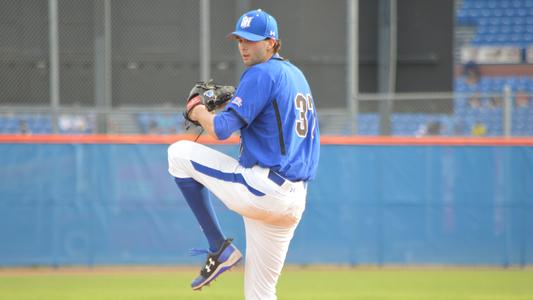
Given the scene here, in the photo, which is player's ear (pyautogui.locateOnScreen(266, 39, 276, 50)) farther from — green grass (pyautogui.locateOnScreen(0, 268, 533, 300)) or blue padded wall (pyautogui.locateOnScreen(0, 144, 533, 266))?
blue padded wall (pyautogui.locateOnScreen(0, 144, 533, 266))

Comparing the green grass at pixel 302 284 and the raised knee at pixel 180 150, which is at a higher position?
the raised knee at pixel 180 150

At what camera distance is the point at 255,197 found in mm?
4379

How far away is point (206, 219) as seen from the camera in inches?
181

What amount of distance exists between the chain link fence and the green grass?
2467 millimetres

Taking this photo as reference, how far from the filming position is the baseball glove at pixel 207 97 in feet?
14.4

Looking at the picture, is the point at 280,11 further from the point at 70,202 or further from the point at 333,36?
the point at 70,202

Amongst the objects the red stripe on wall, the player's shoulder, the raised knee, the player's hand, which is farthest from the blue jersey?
the red stripe on wall

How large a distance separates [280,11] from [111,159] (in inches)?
178

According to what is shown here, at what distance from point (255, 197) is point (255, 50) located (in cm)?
83

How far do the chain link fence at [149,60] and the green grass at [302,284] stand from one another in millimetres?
2467

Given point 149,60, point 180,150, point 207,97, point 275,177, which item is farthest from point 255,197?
point 149,60

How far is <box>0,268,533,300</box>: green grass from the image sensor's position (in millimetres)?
7062

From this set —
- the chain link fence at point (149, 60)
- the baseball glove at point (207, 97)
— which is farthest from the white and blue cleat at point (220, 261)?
the chain link fence at point (149, 60)

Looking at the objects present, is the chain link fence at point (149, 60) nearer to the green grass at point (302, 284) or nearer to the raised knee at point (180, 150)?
the green grass at point (302, 284)
